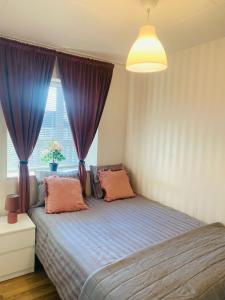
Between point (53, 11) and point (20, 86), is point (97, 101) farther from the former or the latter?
point (53, 11)

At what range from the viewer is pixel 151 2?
1.68 metres

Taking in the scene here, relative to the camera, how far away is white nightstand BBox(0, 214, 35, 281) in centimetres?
222

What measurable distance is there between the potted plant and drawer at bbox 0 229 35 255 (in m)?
0.84

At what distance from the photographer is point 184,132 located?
2701mm

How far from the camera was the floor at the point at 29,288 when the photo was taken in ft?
6.77

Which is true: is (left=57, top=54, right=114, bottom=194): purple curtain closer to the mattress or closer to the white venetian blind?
the white venetian blind

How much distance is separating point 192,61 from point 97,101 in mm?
1247

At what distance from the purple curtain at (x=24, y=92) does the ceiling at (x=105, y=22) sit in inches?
5.8

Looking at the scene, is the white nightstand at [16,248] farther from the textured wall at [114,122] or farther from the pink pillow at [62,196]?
the textured wall at [114,122]

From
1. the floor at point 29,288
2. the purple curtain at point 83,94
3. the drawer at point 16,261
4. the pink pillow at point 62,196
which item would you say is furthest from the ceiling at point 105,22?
the floor at point 29,288

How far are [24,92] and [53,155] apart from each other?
811 millimetres

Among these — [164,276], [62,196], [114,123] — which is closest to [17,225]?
[62,196]

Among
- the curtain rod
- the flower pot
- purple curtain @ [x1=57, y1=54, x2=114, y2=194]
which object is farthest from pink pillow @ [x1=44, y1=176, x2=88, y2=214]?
the curtain rod

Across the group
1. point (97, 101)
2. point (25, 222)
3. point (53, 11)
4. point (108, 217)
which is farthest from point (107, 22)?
point (25, 222)
